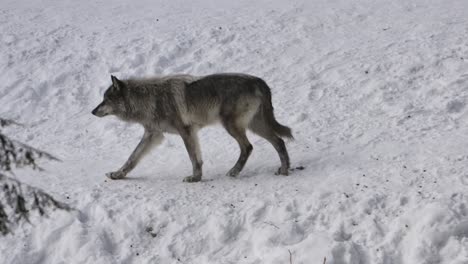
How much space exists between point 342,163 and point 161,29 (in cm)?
906

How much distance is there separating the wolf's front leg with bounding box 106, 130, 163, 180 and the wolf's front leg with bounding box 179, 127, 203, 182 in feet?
2.14

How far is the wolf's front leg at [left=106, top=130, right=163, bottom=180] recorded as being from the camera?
9.14 meters

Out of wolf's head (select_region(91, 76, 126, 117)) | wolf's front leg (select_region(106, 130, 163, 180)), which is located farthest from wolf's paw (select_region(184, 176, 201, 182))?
wolf's head (select_region(91, 76, 126, 117))

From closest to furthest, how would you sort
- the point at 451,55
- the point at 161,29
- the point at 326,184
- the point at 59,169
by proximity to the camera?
1. the point at 326,184
2. the point at 59,169
3. the point at 451,55
4. the point at 161,29

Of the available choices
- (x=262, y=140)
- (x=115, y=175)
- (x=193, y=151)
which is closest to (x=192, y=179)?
(x=193, y=151)

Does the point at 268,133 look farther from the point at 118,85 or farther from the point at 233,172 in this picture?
the point at 118,85

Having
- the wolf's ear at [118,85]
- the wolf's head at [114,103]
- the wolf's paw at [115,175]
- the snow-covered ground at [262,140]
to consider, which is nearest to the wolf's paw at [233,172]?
the snow-covered ground at [262,140]

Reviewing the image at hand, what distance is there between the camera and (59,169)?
32.1 ft

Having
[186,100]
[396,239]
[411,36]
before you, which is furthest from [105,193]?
[411,36]

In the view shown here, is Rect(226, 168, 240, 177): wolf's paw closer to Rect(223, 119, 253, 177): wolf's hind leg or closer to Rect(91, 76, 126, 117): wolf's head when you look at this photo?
Rect(223, 119, 253, 177): wolf's hind leg

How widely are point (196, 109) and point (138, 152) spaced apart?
125cm

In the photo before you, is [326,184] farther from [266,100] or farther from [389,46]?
[389,46]

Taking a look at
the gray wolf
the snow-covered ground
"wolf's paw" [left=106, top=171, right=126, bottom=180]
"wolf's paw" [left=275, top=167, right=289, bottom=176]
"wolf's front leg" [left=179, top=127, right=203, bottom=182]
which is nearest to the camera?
the snow-covered ground

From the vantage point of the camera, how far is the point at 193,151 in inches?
349
